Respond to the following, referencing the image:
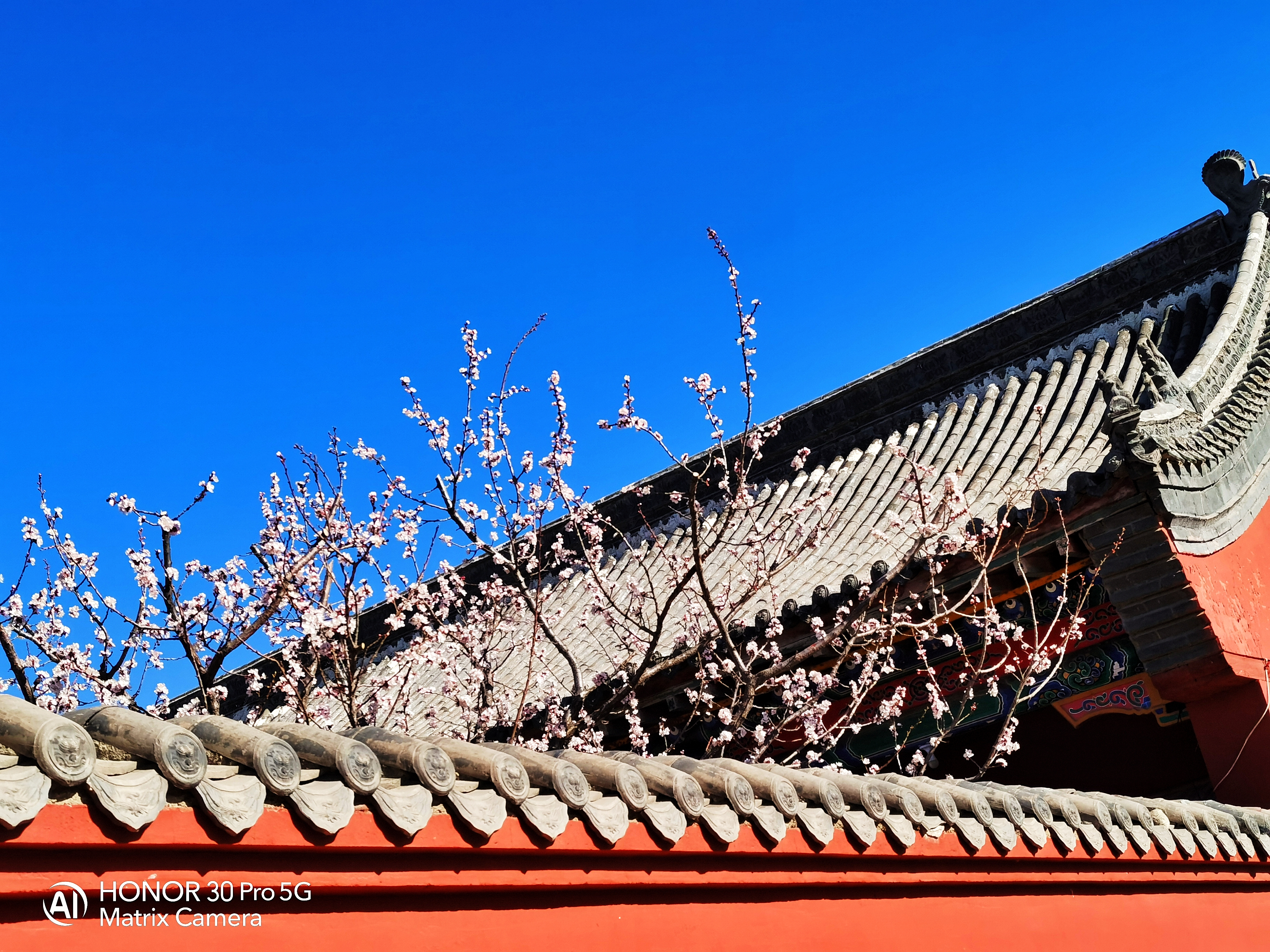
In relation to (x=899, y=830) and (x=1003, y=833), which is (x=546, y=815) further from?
(x=1003, y=833)

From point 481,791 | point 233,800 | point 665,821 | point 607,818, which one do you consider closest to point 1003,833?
point 665,821

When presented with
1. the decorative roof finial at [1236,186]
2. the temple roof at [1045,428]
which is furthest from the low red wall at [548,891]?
the decorative roof finial at [1236,186]

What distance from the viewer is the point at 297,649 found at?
836 cm

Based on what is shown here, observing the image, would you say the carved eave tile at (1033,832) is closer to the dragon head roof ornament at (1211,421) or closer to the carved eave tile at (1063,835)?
the carved eave tile at (1063,835)

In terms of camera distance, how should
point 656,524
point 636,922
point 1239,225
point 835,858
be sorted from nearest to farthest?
point 636,922 → point 835,858 → point 1239,225 → point 656,524

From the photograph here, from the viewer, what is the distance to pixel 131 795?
84.4 inches

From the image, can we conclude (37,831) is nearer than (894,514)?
Yes

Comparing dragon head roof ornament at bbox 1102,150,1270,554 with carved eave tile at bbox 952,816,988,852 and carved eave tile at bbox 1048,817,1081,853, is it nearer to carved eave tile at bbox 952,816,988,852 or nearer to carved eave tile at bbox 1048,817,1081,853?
carved eave tile at bbox 1048,817,1081,853

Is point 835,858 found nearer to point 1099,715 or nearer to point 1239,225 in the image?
point 1099,715

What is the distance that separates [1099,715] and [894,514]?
265cm

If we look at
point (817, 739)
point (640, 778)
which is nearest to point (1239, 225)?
point (817, 739)

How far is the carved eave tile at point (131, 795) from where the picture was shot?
2096mm

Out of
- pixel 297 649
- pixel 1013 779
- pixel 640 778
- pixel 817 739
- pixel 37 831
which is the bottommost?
pixel 1013 779

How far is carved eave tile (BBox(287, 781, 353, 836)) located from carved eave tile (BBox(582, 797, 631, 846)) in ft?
2.40
